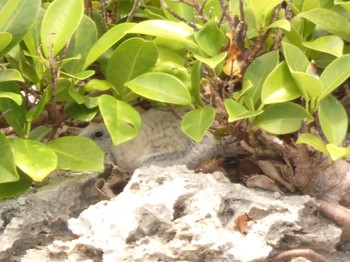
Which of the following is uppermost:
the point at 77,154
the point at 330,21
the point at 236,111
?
the point at 330,21

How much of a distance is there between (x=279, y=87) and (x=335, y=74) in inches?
5.0

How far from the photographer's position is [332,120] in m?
1.53

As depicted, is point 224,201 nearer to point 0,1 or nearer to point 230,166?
point 230,166

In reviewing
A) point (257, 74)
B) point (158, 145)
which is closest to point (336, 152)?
point (257, 74)

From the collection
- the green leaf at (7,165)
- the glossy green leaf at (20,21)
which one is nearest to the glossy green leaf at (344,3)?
the glossy green leaf at (20,21)

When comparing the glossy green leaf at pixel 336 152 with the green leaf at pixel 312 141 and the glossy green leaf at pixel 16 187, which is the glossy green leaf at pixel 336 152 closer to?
the green leaf at pixel 312 141

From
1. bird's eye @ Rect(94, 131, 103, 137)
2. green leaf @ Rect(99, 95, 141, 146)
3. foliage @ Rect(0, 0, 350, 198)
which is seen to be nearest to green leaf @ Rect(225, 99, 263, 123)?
foliage @ Rect(0, 0, 350, 198)

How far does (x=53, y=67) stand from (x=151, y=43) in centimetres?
25

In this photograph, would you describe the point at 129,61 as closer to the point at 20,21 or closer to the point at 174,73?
the point at 174,73

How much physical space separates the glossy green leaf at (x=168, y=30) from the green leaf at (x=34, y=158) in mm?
341

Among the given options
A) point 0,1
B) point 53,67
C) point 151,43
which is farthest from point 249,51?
point 0,1

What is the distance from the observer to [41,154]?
1499mm

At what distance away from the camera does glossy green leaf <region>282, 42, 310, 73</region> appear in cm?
154

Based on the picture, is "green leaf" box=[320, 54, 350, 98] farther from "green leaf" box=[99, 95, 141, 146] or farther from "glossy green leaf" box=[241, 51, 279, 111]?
"green leaf" box=[99, 95, 141, 146]
